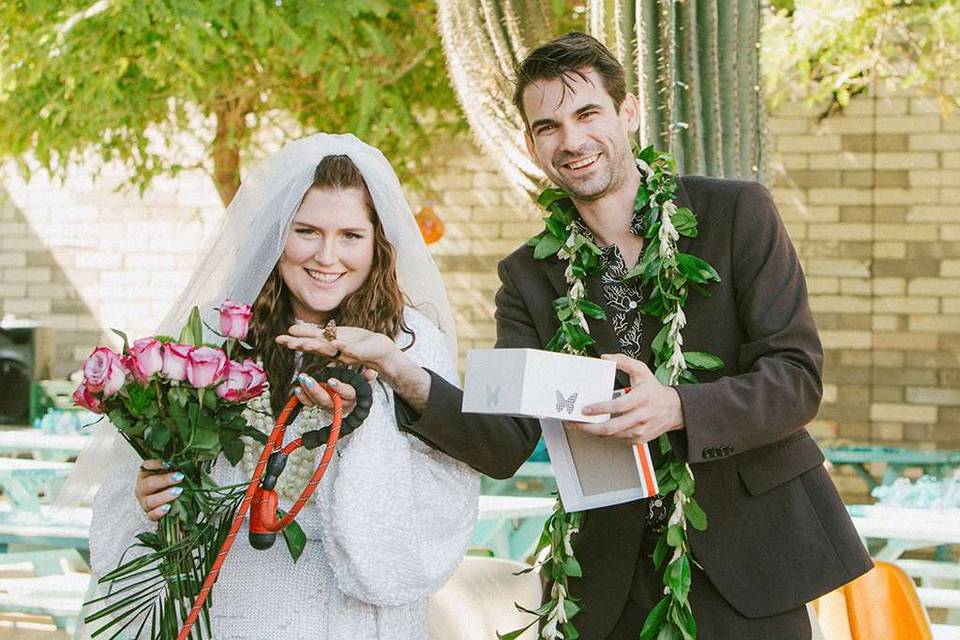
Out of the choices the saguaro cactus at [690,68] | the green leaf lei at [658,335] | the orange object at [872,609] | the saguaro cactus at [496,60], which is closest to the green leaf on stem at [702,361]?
the green leaf lei at [658,335]

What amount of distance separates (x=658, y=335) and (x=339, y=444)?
0.60m

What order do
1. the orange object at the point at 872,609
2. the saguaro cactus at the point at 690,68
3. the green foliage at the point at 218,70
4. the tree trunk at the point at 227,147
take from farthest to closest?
the tree trunk at the point at 227,147 → the green foliage at the point at 218,70 → the saguaro cactus at the point at 690,68 → the orange object at the point at 872,609

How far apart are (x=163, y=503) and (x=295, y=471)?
29 centimetres

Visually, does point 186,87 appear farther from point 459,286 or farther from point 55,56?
point 459,286

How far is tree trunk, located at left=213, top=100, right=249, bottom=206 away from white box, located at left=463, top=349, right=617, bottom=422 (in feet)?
24.4

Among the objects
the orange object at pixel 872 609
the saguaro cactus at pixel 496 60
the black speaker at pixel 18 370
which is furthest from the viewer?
the black speaker at pixel 18 370

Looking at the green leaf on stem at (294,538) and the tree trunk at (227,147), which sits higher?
the tree trunk at (227,147)

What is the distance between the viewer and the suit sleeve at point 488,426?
7.57 feet

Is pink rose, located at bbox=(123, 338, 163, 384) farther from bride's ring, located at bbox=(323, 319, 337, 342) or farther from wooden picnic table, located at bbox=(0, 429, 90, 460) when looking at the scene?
wooden picnic table, located at bbox=(0, 429, 90, 460)

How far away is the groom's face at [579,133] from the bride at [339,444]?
33 cm

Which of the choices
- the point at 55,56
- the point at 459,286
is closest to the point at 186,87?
the point at 55,56

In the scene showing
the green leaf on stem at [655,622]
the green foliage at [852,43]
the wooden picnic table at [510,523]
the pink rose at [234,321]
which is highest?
the green foliage at [852,43]

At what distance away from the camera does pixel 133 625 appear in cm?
243

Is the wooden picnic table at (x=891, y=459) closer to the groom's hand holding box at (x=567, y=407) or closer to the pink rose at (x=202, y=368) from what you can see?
the groom's hand holding box at (x=567, y=407)
